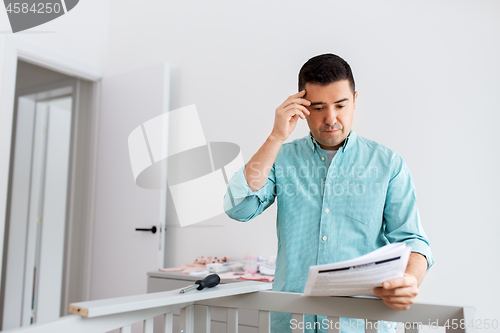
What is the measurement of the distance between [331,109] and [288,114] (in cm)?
11

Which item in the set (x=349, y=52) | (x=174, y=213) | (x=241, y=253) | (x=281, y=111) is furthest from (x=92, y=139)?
(x=281, y=111)

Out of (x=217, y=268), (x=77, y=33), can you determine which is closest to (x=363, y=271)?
(x=217, y=268)

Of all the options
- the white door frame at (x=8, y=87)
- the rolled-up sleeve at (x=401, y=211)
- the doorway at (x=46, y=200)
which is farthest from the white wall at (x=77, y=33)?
the rolled-up sleeve at (x=401, y=211)

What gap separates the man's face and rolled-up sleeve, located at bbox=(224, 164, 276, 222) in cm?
22

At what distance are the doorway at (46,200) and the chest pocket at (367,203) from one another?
2.42 meters

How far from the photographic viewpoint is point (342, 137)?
42.1 inches

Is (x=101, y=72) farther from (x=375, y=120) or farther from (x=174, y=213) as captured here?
(x=375, y=120)

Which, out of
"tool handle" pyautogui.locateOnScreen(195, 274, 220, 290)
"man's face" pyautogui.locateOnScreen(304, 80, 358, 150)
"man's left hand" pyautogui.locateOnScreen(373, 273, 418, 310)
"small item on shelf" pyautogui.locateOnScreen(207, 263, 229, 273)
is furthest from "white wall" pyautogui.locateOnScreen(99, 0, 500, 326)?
"tool handle" pyautogui.locateOnScreen(195, 274, 220, 290)

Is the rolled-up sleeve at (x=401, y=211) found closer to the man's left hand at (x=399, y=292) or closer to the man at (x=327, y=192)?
the man at (x=327, y=192)

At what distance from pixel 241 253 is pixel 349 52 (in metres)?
1.26

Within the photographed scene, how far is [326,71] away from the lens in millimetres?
1031

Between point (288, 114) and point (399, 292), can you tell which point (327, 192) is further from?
point (399, 292)

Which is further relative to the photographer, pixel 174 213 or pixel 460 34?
pixel 174 213

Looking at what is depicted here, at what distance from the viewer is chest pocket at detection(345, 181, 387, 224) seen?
1.01m
